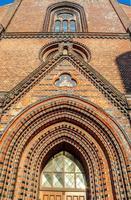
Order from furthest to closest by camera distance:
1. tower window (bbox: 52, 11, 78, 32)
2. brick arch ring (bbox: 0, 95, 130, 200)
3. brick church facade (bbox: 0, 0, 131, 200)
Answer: tower window (bbox: 52, 11, 78, 32) < brick church facade (bbox: 0, 0, 131, 200) < brick arch ring (bbox: 0, 95, 130, 200)

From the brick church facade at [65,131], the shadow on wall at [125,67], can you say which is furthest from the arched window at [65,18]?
the brick church facade at [65,131]

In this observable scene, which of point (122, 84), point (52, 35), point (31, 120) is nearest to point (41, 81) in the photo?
point (31, 120)

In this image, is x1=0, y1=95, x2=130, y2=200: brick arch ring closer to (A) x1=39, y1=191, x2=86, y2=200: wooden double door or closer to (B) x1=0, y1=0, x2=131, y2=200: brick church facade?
(B) x1=0, y1=0, x2=131, y2=200: brick church facade

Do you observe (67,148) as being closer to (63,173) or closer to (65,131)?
(65,131)

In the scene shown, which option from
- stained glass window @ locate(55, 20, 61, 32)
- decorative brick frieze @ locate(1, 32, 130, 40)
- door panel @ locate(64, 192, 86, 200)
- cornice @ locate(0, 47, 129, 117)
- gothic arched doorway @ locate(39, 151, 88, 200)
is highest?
stained glass window @ locate(55, 20, 61, 32)

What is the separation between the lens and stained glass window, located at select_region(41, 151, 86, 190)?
353 inches

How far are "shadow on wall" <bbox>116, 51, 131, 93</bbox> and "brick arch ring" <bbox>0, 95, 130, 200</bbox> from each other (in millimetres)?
3126

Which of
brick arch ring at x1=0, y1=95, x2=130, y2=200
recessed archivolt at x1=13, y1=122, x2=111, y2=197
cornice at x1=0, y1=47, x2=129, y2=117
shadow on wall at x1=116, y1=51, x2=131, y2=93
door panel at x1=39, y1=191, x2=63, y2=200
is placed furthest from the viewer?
shadow on wall at x1=116, y1=51, x2=131, y2=93

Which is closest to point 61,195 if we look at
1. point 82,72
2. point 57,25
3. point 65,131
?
point 65,131

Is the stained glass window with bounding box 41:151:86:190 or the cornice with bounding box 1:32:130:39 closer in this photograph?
the stained glass window with bounding box 41:151:86:190

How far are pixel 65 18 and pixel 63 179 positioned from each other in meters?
14.1

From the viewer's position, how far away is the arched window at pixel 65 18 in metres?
17.5

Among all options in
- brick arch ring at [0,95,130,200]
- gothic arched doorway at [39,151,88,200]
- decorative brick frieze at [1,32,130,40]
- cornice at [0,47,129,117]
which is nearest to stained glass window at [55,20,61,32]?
decorative brick frieze at [1,32,130,40]

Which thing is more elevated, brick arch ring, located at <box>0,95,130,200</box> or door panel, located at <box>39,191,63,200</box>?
brick arch ring, located at <box>0,95,130,200</box>
